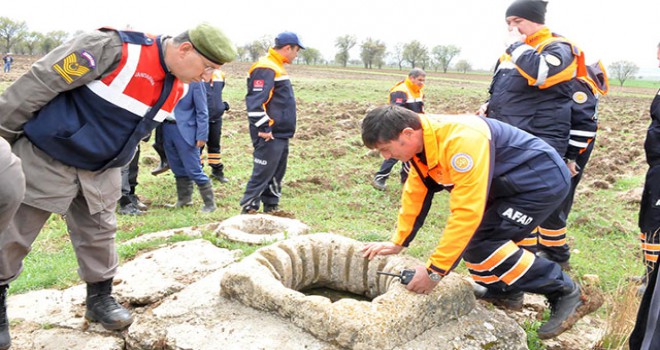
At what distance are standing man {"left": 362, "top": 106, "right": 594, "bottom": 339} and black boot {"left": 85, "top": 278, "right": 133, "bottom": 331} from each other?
1.68 metres

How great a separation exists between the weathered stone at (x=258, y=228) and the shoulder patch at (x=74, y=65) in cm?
204

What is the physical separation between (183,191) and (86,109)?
3.58 m

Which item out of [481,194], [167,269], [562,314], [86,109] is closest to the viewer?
[481,194]

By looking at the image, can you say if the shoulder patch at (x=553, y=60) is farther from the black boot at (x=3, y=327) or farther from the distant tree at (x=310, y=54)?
the distant tree at (x=310, y=54)

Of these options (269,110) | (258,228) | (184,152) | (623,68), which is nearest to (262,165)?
(269,110)

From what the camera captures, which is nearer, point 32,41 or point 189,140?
point 189,140

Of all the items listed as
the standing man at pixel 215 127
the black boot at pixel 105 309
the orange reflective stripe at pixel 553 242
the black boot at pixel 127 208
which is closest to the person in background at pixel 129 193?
the black boot at pixel 127 208

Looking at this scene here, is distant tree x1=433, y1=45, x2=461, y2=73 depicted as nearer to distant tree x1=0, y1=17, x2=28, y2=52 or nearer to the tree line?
the tree line

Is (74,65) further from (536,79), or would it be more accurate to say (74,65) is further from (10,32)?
(10,32)

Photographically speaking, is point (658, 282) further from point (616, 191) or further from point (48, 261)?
point (616, 191)

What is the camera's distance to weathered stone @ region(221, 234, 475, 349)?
2.74 m

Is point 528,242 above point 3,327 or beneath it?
above

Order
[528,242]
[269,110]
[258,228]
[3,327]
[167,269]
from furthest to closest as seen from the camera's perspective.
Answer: [269,110]
[258,228]
[528,242]
[167,269]
[3,327]

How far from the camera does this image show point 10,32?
206ft
